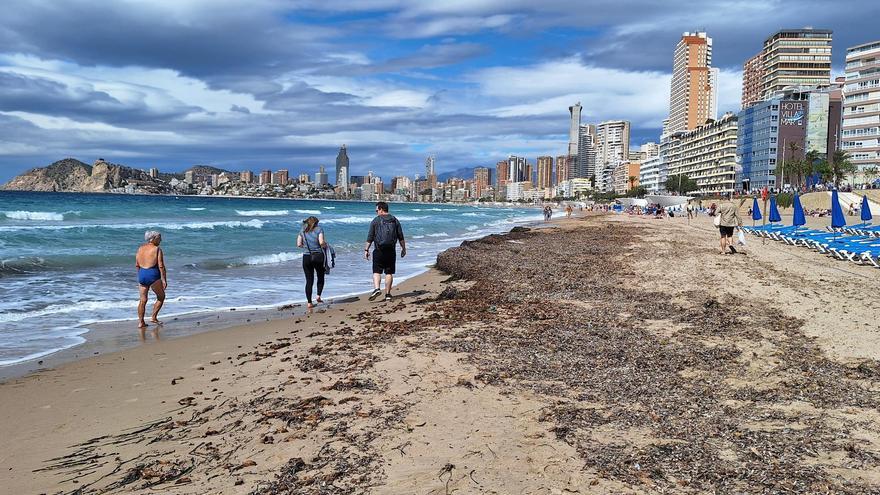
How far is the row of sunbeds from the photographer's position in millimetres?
15961

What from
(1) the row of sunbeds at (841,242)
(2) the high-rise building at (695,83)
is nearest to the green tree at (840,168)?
(1) the row of sunbeds at (841,242)

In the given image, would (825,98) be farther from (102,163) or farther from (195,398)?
(102,163)

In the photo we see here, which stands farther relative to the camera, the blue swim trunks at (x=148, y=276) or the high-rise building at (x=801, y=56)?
the high-rise building at (x=801, y=56)

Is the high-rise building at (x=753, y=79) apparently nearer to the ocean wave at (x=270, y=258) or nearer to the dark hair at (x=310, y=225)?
the ocean wave at (x=270, y=258)

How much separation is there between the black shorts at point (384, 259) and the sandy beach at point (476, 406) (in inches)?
74.6

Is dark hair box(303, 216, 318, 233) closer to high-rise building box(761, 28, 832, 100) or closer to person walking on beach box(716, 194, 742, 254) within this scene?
person walking on beach box(716, 194, 742, 254)

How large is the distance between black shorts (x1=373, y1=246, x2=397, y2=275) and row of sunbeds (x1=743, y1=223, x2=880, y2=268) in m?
12.8

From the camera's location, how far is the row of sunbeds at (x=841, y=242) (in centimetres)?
1596

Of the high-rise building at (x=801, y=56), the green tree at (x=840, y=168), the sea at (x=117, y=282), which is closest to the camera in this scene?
the sea at (x=117, y=282)

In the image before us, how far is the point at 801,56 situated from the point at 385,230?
170675 millimetres

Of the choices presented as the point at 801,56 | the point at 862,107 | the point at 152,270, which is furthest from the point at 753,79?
the point at 152,270

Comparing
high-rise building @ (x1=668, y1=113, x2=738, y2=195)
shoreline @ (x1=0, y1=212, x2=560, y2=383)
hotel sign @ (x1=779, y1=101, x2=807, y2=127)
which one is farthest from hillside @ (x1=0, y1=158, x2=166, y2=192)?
shoreline @ (x1=0, y1=212, x2=560, y2=383)

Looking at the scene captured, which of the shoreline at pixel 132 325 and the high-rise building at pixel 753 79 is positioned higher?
the high-rise building at pixel 753 79

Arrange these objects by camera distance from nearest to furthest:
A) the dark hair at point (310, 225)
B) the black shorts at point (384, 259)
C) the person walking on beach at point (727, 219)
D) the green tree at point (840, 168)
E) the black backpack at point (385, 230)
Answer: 1. the dark hair at point (310, 225)
2. the black backpack at point (385, 230)
3. the black shorts at point (384, 259)
4. the person walking on beach at point (727, 219)
5. the green tree at point (840, 168)
